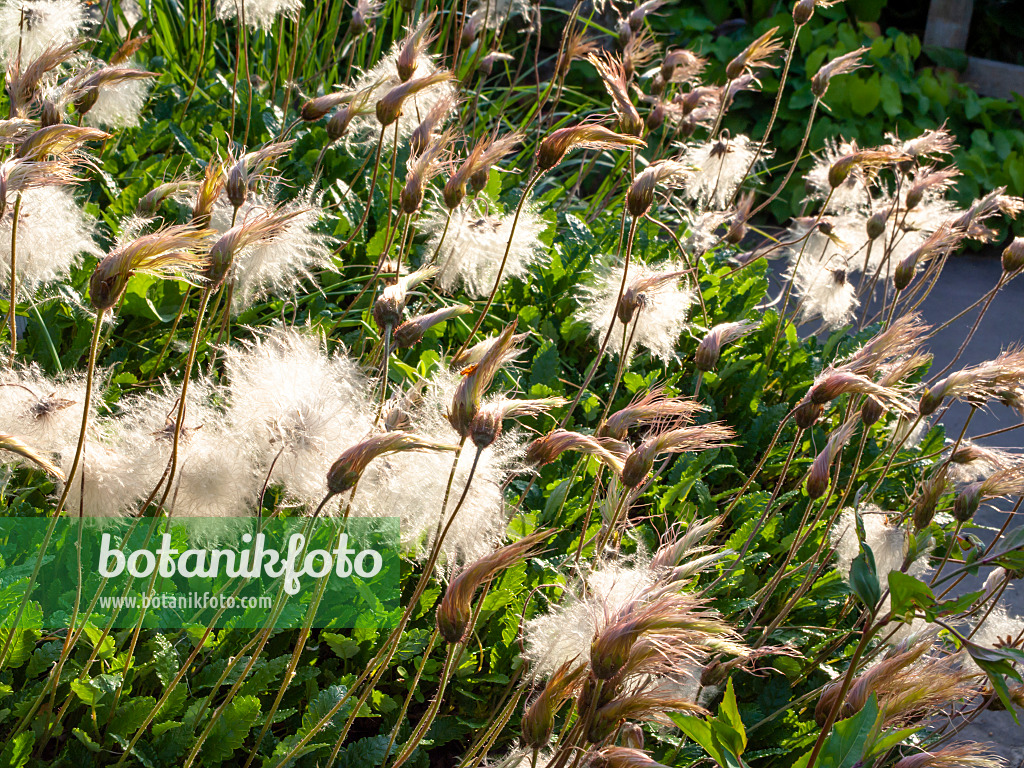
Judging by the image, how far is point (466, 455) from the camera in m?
1.53

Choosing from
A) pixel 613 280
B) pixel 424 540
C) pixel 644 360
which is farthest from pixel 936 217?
pixel 424 540

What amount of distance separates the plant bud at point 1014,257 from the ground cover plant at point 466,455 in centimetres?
1

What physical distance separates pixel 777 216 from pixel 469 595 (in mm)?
5127

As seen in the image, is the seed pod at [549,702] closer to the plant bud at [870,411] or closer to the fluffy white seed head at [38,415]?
the fluffy white seed head at [38,415]

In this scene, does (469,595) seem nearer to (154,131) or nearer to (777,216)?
(154,131)

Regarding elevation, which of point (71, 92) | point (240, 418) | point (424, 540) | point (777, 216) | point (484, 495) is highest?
point (71, 92)

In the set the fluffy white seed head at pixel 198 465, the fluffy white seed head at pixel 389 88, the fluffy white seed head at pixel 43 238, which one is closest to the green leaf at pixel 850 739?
the fluffy white seed head at pixel 198 465

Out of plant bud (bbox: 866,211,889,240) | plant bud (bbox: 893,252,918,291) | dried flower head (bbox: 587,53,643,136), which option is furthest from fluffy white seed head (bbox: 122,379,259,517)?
plant bud (bbox: 866,211,889,240)

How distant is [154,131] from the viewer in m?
3.15

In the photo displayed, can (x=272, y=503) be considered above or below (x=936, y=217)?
below

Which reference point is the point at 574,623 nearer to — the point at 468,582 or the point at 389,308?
the point at 468,582

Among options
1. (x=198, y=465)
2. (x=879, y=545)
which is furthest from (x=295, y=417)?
(x=879, y=545)

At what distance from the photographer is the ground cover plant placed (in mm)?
1165

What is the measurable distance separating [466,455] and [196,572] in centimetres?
56
